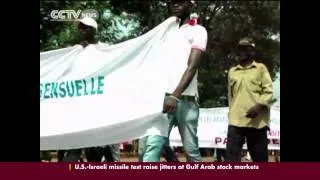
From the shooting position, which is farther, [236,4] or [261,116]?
[236,4]

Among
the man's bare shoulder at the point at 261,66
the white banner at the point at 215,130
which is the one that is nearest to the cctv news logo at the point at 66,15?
the white banner at the point at 215,130

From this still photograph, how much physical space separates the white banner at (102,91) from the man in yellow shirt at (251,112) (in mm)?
642

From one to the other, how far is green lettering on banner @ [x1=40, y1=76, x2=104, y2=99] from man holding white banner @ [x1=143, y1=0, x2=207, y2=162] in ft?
2.56

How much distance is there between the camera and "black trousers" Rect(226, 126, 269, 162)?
6.27m

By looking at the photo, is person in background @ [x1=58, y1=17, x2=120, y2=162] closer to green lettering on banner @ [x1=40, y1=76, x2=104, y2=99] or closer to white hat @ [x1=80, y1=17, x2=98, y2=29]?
white hat @ [x1=80, y1=17, x2=98, y2=29]

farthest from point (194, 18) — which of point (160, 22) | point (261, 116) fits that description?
point (261, 116)

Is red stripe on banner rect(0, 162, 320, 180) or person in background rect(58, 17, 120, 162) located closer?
red stripe on banner rect(0, 162, 320, 180)

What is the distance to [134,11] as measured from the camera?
691 centimetres

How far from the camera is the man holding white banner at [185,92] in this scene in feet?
20.0

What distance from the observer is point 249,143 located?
6309 millimetres

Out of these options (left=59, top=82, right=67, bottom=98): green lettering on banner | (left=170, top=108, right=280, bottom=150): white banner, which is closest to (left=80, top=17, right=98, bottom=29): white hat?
(left=59, top=82, right=67, bottom=98): green lettering on banner
